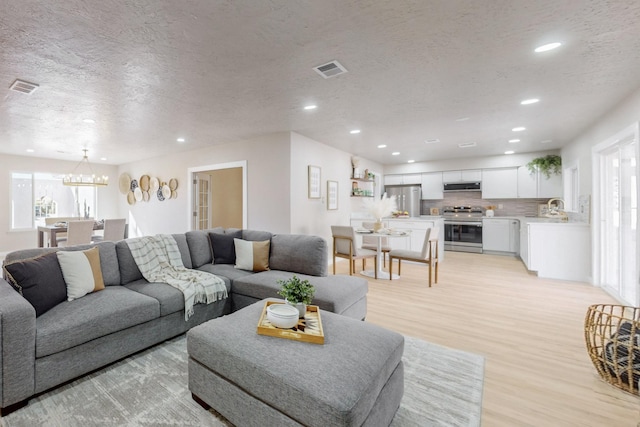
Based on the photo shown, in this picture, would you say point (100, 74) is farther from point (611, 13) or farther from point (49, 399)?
point (611, 13)

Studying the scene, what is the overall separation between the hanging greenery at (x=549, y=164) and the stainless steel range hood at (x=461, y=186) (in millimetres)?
1240

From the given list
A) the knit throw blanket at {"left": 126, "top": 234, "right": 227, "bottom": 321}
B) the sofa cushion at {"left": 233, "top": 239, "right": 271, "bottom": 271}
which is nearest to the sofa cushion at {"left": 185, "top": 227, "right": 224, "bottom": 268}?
the knit throw blanket at {"left": 126, "top": 234, "right": 227, "bottom": 321}

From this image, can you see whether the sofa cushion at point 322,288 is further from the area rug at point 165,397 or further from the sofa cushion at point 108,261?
the sofa cushion at point 108,261

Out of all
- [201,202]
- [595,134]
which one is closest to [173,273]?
[201,202]

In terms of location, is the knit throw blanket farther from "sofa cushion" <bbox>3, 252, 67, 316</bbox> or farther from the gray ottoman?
the gray ottoman

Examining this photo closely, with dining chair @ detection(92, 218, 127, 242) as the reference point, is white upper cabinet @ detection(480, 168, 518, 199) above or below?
above

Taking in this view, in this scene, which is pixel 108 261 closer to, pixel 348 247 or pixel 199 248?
pixel 199 248

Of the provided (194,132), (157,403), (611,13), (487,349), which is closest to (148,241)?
(157,403)

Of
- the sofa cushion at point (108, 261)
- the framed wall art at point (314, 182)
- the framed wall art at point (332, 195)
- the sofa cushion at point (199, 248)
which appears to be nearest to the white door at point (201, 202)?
the framed wall art at point (314, 182)

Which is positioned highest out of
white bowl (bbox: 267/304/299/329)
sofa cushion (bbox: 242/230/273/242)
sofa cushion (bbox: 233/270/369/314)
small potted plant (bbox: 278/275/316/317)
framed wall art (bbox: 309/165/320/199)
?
framed wall art (bbox: 309/165/320/199)

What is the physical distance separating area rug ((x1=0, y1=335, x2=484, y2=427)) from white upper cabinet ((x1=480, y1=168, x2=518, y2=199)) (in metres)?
5.89

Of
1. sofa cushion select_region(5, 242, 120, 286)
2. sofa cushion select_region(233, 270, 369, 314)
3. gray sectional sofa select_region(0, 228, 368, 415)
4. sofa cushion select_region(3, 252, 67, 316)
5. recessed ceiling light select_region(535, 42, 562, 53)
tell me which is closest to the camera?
gray sectional sofa select_region(0, 228, 368, 415)

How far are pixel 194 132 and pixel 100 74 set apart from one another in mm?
2164

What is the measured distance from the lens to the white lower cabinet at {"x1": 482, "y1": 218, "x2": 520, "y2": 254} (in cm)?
650
